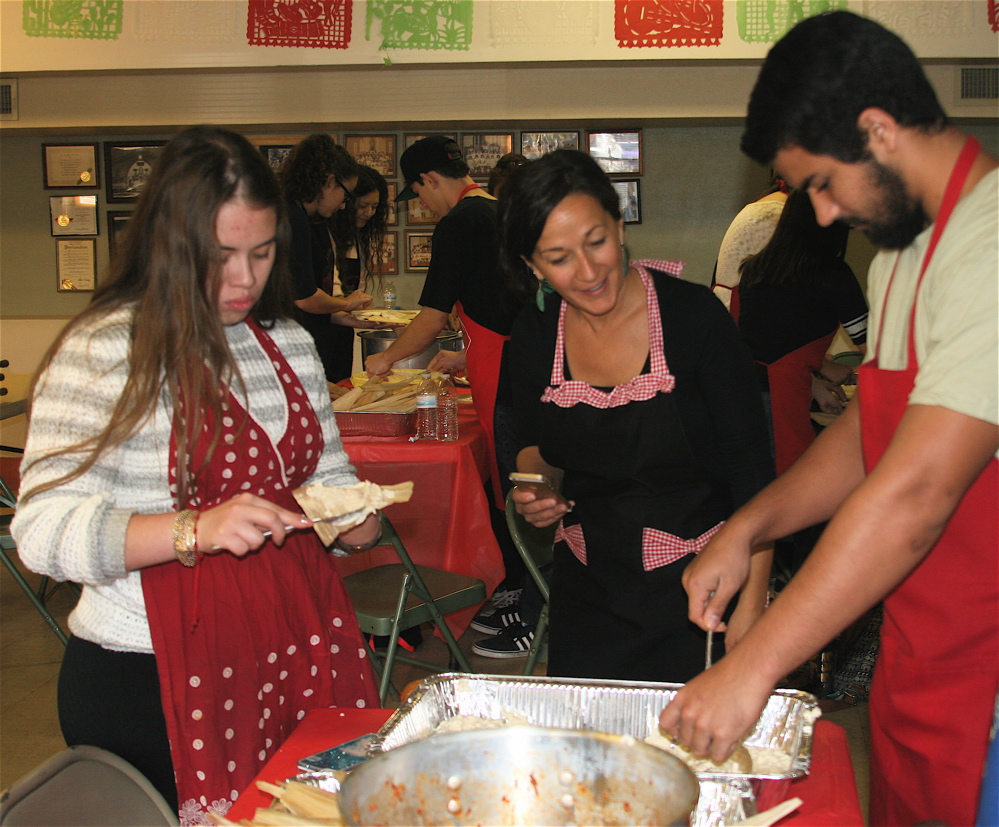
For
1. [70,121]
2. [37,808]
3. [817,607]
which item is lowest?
[37,808]

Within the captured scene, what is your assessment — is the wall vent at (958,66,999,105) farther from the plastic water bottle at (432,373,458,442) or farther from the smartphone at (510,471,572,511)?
the smartphone at (510,471,572,511)

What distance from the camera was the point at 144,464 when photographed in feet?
4.79

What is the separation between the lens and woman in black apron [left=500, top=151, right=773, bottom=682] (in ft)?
5.90

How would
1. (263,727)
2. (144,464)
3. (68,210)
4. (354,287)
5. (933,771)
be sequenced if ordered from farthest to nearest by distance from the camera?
(68,210) → (354,287) → (263,727) → (144,464) → (933,771)

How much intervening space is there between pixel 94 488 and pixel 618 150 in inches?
248

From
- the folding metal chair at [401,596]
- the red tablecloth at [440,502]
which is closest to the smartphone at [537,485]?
the folding metal chair at [401,596]

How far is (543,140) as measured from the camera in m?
6.96

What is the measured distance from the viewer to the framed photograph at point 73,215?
741cm

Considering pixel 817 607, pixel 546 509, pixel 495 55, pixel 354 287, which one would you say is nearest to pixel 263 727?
pixel 546 509

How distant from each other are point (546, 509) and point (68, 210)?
22.8 ft

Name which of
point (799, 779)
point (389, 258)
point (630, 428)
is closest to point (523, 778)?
point (799, 779)

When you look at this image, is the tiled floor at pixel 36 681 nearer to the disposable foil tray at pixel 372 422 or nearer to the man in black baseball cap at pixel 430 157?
the disposable foil tray at pixel 372 422

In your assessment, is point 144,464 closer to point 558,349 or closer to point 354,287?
point 558,349

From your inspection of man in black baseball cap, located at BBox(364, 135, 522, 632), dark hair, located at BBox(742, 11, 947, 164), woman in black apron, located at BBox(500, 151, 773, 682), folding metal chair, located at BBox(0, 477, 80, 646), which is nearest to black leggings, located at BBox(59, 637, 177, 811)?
woman in black apron, located at BBox(500, 151, 773, 682)
